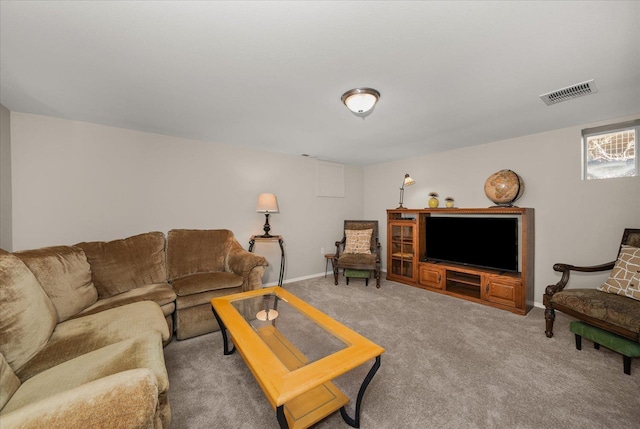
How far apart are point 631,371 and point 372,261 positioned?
272 centimetres

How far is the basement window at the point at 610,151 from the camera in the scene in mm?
2693

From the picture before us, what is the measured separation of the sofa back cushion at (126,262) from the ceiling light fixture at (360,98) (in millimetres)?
2640

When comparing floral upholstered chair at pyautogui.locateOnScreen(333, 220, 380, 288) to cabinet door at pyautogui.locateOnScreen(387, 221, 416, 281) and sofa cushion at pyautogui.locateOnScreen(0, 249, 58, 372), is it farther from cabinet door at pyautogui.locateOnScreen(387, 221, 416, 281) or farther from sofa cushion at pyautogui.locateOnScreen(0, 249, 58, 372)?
sofa cushion at pyautogui.locateOnScreen(0, 249, 58, 372)

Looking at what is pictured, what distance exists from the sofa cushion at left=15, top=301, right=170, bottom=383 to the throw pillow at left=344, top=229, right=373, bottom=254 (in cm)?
325

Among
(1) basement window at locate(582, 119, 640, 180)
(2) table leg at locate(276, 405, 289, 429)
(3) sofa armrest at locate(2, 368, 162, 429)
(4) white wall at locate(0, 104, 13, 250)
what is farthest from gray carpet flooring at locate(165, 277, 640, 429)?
(4) white wall at locate(0, 104, 13, 250)

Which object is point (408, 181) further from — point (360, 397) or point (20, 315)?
point (20, 315)

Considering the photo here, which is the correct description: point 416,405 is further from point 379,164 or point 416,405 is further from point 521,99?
point 379,164

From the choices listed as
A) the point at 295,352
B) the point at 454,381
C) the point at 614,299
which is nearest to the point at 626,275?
the point at 614,299

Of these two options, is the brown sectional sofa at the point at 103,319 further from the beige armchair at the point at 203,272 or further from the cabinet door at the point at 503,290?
the cabinet door at the point at 503,290

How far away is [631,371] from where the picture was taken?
6.27ft

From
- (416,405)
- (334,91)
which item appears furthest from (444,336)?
(334,91)

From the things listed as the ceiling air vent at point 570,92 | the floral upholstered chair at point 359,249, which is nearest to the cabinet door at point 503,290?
the floral upholstered chair at point 359,249

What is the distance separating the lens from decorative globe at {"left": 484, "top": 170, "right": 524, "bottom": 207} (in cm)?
322

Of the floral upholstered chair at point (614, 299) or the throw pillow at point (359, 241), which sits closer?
the floral upholstered chair at point (614, 299)
